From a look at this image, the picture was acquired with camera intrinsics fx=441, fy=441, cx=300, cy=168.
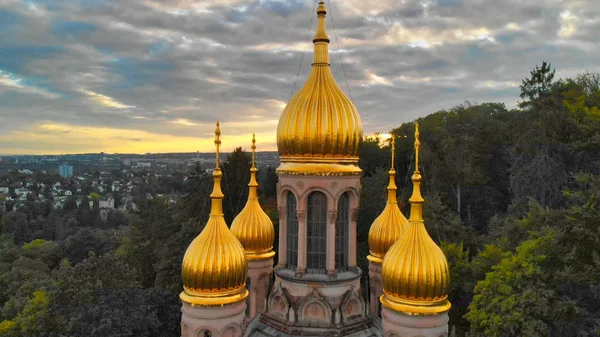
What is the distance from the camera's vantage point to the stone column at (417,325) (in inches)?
417

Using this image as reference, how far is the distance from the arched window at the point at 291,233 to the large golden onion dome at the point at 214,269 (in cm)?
138

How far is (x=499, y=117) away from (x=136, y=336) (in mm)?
34479

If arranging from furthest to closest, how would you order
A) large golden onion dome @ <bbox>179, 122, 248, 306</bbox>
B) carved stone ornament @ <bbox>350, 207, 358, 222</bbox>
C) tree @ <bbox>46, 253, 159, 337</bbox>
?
tree @ <bbox>46, 253, 159, 337</bbox> → carved stone ornament @ <bbox>350, 207, 358, 222</bbox> → large golden onion dome @ <bbox>179, 122, 248, 306</bbox>

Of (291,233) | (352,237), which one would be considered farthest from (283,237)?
(352,237)

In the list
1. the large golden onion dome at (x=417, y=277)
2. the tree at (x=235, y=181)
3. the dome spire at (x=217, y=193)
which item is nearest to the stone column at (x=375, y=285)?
the large golden onion dome at (x=417, y=277)

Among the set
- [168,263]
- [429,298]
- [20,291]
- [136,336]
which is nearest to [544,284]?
[429,298]

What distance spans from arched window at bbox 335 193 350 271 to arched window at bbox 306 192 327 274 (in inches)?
15.7

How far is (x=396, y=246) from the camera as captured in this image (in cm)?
1103

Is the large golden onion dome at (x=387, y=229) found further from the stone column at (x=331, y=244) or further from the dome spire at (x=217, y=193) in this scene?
the dome spire at (x=217, y=193)

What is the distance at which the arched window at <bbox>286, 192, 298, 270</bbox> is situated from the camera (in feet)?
39.9

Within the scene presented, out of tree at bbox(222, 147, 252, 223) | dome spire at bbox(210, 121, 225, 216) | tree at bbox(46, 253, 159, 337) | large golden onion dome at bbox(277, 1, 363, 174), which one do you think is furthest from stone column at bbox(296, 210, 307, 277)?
tree at bbox(222, 147, 252, 223)

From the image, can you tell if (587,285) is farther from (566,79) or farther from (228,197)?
(228,197)

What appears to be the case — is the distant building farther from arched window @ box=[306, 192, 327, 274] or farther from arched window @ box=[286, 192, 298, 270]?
A: arched window @ box=[306, 192, 327, 274]

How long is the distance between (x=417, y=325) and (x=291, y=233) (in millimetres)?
4005
